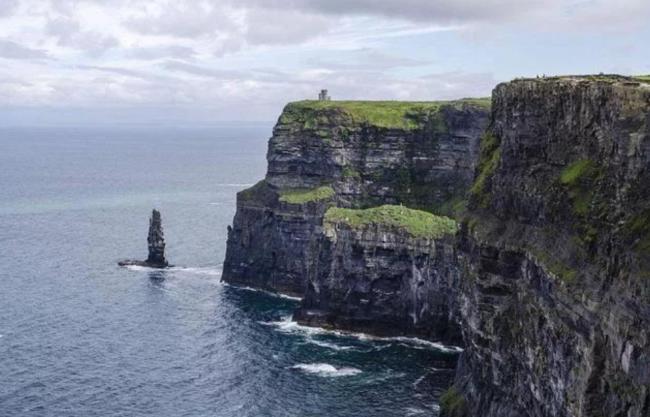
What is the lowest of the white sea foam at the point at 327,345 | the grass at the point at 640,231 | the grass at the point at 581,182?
the white sea foam at the point at 327,345

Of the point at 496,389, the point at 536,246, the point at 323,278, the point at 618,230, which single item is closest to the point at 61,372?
the point at 323,278

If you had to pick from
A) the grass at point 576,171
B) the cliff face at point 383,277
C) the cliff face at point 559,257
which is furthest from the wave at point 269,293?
the grass at point 576,171

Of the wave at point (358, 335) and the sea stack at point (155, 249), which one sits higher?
the sea stack at point (155, 249)

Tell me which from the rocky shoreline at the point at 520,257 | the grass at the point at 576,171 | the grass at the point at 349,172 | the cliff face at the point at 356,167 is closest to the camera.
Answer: the rocky shoreline at the point at 520,257

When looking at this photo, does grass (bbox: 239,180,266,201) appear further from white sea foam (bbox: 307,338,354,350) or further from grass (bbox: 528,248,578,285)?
grass (bbox: 528,248,578,285)

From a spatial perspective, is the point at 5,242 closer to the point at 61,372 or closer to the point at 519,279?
the point at 61,372

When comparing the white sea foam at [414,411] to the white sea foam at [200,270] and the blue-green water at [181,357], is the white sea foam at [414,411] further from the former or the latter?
the white sea foam at [200,270]

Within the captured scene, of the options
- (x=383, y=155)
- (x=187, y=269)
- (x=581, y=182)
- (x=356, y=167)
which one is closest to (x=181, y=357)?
(x=187, y=269)
